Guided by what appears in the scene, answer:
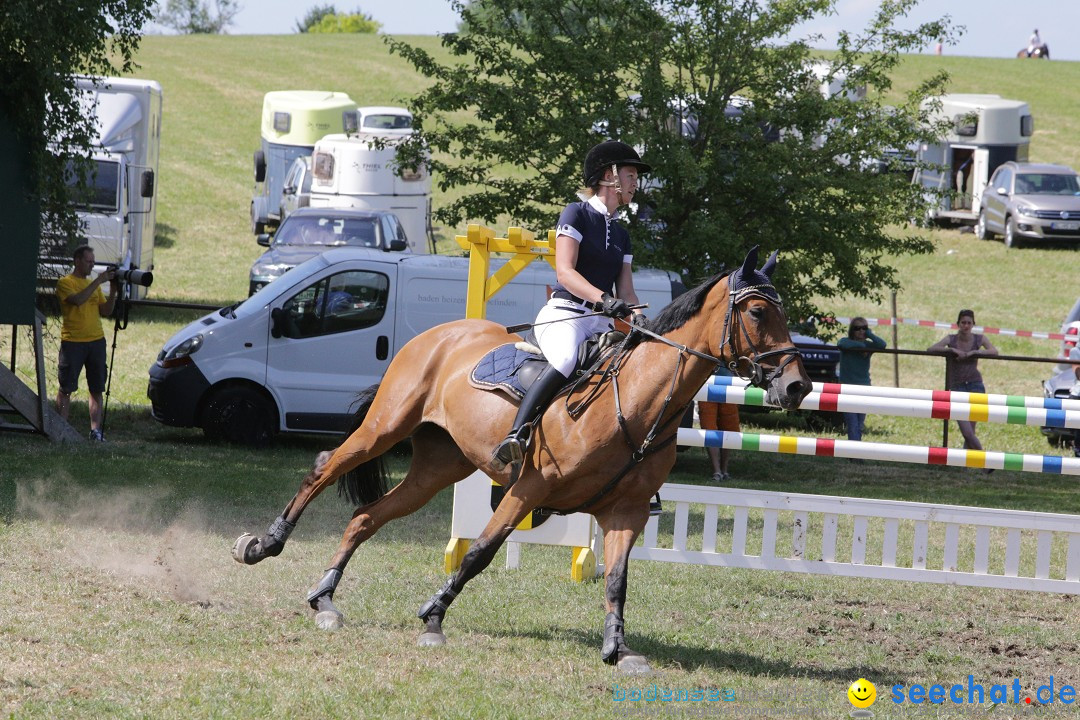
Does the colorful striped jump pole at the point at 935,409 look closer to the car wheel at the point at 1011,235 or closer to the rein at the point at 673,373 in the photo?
the rein at the point at 673,373

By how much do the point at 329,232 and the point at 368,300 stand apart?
360 inches

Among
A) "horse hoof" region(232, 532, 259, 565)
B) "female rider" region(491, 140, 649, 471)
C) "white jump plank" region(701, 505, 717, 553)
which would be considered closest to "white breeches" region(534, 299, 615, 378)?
"female rider" region(491, 140, 649, 471)

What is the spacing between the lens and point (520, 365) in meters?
6.51

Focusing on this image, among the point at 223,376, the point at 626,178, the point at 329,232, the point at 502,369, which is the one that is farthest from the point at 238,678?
the point at 329,232

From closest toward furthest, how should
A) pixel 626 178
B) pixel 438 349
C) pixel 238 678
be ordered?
1. pixel 238 678
2. pixel 626 178
3. pixel 438 349

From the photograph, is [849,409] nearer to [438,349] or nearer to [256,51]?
[438,349]

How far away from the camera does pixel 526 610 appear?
721cm

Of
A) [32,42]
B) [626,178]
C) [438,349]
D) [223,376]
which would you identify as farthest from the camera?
[223,376]

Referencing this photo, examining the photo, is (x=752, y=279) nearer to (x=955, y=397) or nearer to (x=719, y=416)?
(x=955, y=397)

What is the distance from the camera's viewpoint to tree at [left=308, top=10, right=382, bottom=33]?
105750mm

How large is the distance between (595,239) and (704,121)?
27.4 feet

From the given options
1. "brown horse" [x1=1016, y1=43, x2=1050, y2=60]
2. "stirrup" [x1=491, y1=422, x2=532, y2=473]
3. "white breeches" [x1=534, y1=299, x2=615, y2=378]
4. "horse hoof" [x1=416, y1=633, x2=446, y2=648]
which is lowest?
"horse hoof" [x1=416, y1=633, x2=446, y2=648]

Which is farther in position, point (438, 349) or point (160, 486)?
point (160, 486)

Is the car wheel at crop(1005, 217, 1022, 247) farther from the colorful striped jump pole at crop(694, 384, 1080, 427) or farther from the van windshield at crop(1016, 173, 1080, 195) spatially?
the colorful striped jump pole at crop(694, 384, 1080, 427)
